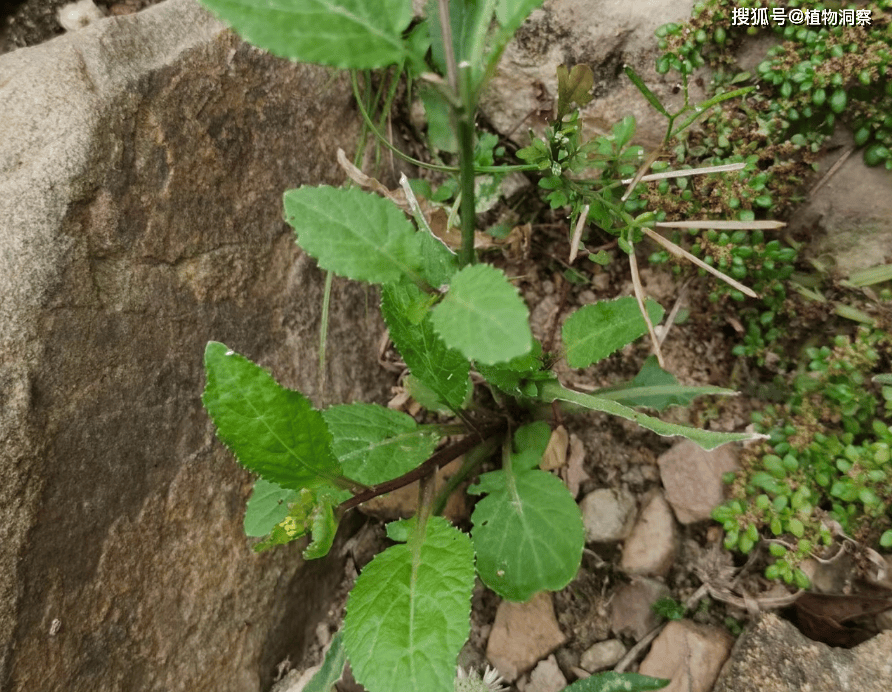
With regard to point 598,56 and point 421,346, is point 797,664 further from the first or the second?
point 598,56

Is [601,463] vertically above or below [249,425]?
below

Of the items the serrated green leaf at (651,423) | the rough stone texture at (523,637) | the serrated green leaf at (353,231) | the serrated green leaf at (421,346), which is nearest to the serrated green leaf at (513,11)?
the serrated green leaf at (353,231)

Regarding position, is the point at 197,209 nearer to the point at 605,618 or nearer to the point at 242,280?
the point at 242,280

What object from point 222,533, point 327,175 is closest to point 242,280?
point 327,175

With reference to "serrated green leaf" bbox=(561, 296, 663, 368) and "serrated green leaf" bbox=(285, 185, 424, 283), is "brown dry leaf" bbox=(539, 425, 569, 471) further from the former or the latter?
"serrated green leaf" bbox=(285, 185, 424, 283)

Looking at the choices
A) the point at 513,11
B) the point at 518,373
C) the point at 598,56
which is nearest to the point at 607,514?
the point at 518,373

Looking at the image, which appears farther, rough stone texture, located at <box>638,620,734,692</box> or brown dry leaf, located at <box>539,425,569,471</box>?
brown dry leaf, located at <box>539,425,569,471</box>

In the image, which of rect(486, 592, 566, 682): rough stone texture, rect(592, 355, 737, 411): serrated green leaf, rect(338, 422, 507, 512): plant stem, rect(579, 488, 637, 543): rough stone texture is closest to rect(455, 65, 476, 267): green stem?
rect(338, 422, 507, 512): plant stem
